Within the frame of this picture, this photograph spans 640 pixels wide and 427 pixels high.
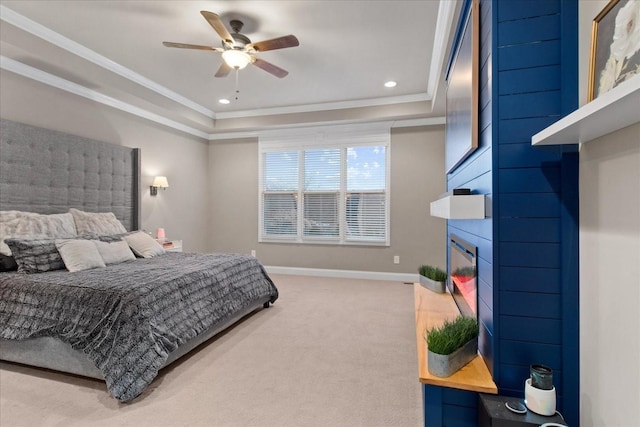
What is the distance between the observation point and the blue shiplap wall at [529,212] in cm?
149

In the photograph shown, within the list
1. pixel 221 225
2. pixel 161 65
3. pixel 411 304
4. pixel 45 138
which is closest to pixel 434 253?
pixel 411 304

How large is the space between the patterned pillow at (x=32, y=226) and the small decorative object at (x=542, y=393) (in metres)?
3.73

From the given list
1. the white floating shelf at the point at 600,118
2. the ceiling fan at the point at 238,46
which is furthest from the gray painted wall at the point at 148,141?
the white floating shelf at the point at 600,118

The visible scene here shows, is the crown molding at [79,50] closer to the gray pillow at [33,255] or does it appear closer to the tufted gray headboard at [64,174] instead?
the tufted gray headboard at [64,174]

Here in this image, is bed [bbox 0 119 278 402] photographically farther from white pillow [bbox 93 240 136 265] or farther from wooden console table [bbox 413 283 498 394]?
wooden console table [bbox 413 283 498 394]

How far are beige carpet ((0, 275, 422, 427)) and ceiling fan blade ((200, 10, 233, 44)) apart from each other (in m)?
2.54

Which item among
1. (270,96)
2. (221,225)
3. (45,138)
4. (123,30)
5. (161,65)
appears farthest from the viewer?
(221,225)

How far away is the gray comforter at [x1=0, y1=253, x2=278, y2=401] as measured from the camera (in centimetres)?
207

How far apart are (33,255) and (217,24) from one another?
7.61 ft

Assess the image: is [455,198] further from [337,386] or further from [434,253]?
[434,253]

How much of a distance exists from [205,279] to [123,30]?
2.40 metres

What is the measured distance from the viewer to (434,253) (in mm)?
5211

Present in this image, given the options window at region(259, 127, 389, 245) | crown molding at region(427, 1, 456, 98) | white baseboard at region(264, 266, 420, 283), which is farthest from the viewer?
window at region(259, 127, 389, 245)

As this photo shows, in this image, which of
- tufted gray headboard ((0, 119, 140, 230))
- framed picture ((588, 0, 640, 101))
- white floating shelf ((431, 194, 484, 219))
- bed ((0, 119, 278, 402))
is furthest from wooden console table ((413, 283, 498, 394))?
tufted gray headboard ((0, 119, 140, 230))
